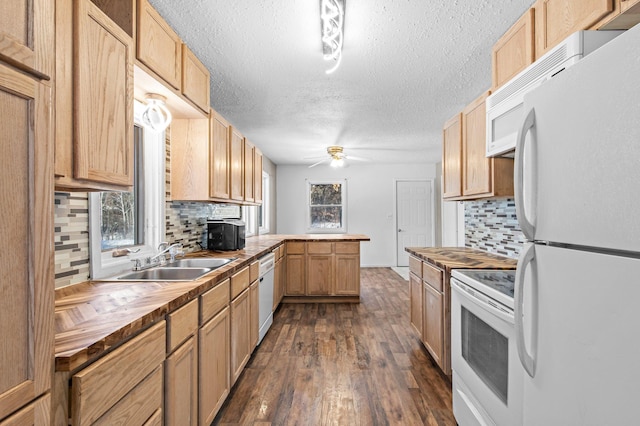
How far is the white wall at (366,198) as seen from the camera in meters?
6.85

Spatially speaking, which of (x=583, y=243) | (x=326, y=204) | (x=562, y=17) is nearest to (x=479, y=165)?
(x=562, y=17)

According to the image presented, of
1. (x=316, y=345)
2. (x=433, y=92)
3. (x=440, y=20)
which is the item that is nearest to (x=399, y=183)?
(x=433, y=92)

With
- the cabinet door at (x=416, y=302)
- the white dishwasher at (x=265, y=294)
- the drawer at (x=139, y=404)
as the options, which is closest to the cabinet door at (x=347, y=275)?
the white dishwasher at (x=265, y=294)

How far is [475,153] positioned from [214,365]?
2243 millimetres

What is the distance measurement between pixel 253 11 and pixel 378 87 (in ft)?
4.45

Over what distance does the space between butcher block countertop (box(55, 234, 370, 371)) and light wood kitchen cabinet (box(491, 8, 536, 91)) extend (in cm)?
206

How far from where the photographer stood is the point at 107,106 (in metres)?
1.25

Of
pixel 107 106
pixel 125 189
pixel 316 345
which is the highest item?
pixel 107 106

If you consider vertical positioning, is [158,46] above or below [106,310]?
above

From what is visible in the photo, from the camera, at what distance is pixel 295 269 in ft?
14.0

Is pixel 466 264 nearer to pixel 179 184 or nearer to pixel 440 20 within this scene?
pixel 440 20

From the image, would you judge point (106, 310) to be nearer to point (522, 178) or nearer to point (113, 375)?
point (113, 375)

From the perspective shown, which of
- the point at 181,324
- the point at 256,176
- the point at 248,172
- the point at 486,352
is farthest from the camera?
the point at 256,176

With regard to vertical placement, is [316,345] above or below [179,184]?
below
